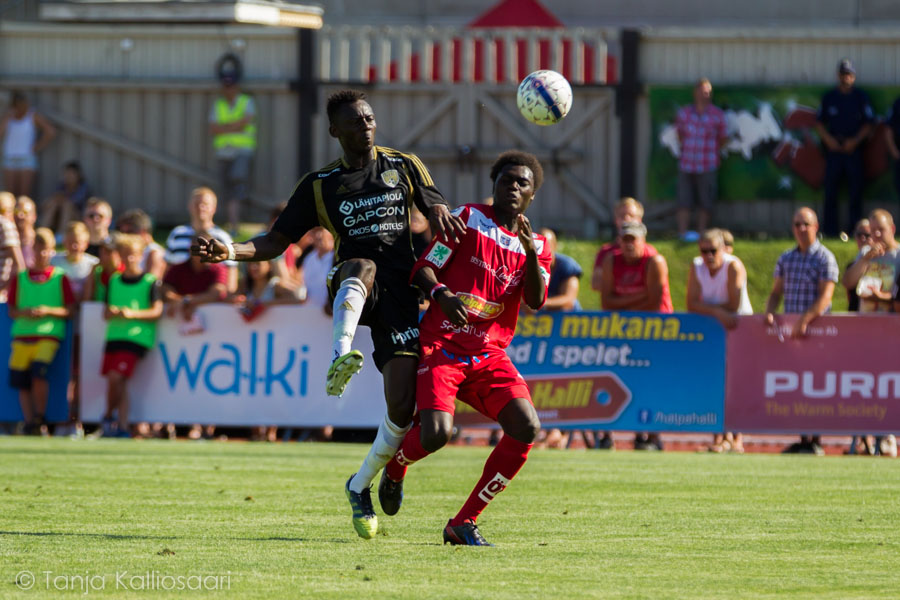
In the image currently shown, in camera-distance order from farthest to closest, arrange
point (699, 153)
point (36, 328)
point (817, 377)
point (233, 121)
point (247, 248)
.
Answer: point (233, 121)
point (699, 153)
point (36, 328)
point (817, 377)
point (247, 248)

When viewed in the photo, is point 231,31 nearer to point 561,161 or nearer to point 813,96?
point 561,161

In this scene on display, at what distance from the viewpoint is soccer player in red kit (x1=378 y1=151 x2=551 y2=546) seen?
7.55 meters

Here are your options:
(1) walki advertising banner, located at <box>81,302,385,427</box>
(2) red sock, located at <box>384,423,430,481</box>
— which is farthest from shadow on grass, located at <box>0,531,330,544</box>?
(1) walki advertising banner, located at <box>81,302,385,427</box>

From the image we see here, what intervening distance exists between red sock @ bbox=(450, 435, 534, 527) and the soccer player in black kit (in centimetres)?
53

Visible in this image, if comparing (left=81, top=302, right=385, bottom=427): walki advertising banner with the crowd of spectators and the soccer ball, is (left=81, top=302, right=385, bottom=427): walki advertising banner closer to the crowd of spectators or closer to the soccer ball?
the crowd of spectators

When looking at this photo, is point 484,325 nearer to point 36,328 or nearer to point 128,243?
point 128,243

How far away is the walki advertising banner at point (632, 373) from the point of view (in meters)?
14.2

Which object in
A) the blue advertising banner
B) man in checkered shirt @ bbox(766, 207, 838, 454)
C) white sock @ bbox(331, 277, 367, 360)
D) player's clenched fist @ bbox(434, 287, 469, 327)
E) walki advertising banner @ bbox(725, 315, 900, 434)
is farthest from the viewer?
the blue advertising banner

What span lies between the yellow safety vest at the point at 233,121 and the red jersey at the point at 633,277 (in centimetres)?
815

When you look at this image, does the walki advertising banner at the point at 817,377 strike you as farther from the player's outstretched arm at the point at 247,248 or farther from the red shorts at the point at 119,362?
the player's outstretched arm at the point at 247,248

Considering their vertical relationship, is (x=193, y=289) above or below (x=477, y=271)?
below

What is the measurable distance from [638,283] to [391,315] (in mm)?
6907

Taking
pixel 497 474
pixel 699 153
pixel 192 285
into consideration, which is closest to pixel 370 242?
pixel 497 474

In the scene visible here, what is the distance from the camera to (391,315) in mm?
7930
